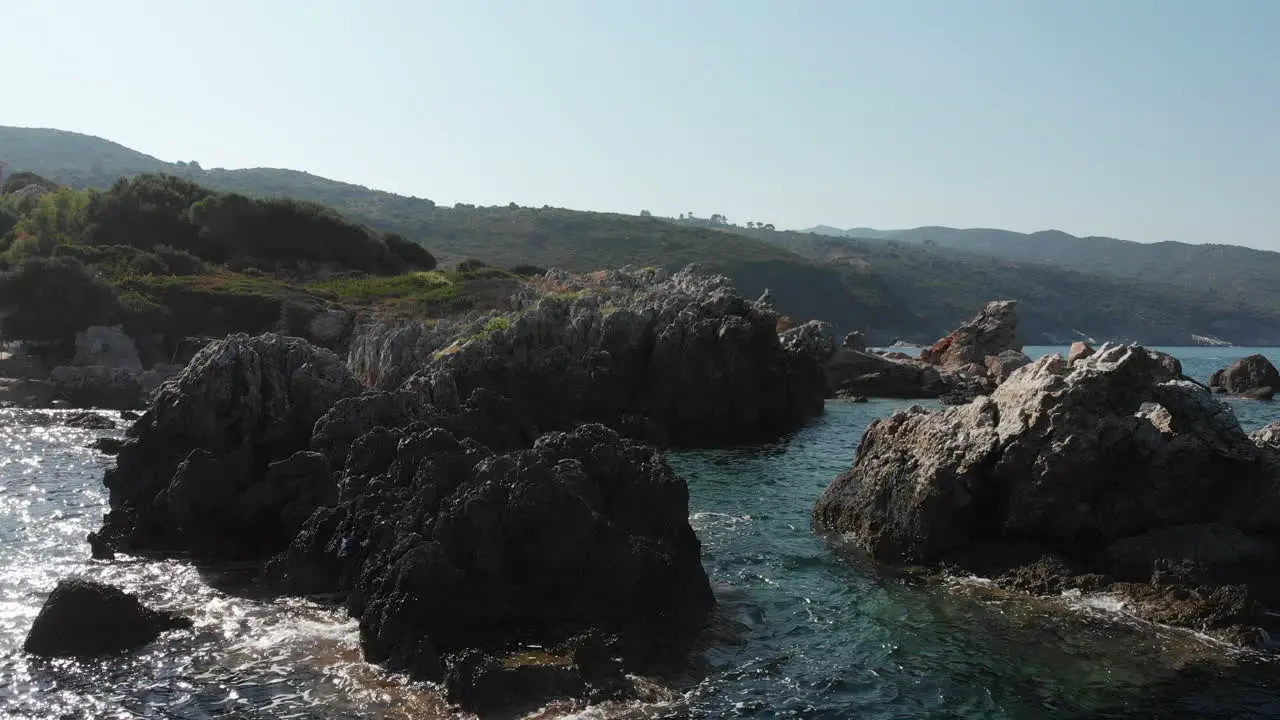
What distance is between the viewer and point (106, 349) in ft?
167

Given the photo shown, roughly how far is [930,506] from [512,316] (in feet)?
89.4

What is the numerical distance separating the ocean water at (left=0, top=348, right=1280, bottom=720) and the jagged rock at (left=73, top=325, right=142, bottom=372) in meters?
32.3

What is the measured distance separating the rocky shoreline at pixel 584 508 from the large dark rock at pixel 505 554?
37 mm

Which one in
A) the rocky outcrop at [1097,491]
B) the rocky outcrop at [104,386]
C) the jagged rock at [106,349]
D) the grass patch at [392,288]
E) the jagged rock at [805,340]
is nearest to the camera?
the rocky outcrop at [1097,491]

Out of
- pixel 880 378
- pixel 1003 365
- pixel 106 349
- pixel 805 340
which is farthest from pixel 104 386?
pixel 1003 365

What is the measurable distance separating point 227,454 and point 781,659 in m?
13.5

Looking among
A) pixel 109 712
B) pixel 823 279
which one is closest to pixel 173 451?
pixel 109 712

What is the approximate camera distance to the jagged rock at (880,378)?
60.9m

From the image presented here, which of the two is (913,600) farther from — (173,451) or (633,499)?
(173,451)

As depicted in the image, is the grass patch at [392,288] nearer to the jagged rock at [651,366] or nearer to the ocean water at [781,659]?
the jagged rock at [651,366]

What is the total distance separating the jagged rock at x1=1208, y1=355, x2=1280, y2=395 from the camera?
204ft

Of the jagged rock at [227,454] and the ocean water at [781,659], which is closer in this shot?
the ocean water at [781,659]

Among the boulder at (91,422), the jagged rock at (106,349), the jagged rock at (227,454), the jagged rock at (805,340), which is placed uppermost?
the jagged rock at (805,340)

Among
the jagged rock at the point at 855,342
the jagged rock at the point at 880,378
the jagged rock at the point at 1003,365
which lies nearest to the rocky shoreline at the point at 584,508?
the jagged rock at the point at 880,378
